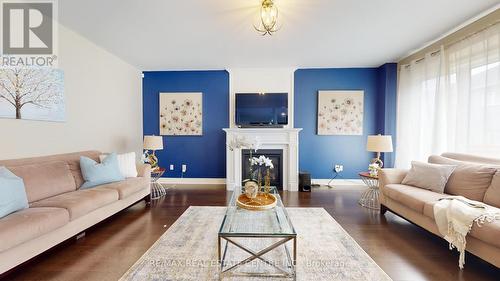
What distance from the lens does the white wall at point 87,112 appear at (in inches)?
99.7

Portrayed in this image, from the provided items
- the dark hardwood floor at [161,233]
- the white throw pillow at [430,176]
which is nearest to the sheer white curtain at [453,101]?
the white throw pillow at [430,176]

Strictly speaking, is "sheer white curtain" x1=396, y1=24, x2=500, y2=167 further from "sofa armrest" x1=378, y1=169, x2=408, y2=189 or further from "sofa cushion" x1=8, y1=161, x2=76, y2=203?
"sofa cushion" x1=8, y1=161, x2=76, y2=203

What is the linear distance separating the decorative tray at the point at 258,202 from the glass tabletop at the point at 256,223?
42mm

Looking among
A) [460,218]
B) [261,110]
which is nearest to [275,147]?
[261,110]

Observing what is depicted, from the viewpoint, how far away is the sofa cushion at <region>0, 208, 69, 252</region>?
1.58m

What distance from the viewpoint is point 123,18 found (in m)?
2.70

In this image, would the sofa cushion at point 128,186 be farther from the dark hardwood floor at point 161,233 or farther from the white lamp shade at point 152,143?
the white lamp shade at point 152,143

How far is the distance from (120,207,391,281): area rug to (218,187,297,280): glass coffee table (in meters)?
0.05

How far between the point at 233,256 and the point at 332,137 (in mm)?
3541

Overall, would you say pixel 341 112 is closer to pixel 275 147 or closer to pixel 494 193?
pixel 275 147

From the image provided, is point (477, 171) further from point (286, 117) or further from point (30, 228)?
point (30, 228)

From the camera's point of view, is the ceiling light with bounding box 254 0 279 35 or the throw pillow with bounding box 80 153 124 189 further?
the throw pillow with bounding box 80 153 124 189

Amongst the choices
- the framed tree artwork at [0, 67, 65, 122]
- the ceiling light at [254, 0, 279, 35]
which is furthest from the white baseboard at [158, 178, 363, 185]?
the ceiling light at [254, 0, 279, 35]

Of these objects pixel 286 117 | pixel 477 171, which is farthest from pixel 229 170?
pixel 477 171
